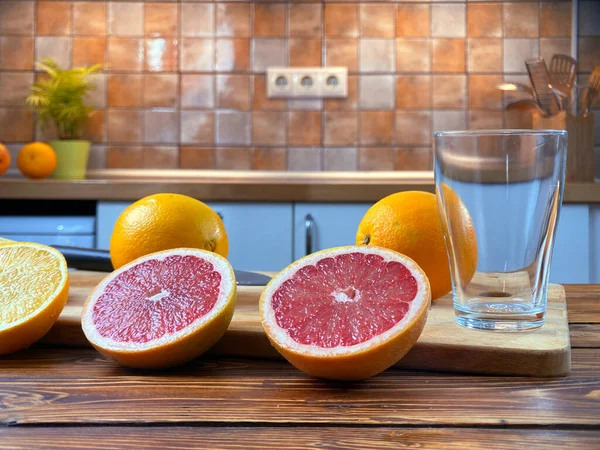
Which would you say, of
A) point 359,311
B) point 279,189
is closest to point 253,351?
point 359,311

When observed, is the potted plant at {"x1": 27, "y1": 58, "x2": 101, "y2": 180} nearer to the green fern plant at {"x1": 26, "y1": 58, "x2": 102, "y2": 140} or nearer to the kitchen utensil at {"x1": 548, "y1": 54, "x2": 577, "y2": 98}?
the green fern plant at {"x1": 26, "y1": 58, "x2": 102, "y2": 140}

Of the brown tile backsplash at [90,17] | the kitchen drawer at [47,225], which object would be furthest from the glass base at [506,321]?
the brown tile backsplash at [90,17]

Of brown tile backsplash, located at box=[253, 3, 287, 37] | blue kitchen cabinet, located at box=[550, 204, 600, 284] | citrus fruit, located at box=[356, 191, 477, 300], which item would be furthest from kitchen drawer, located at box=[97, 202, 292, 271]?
citrus fruit, located at box=[356, 191, 477, 300]

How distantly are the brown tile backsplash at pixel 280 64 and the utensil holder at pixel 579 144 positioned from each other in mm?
339

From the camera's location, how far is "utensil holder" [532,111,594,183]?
6.53ft

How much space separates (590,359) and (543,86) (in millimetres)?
1603

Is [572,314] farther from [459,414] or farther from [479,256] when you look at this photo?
[459,414]

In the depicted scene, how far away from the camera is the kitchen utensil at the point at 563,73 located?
6.91ft

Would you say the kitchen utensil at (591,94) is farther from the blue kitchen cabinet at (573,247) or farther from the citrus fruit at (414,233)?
the citrus fruit at (414,233)

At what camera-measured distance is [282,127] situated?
2322mm

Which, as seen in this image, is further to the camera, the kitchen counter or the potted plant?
the potted plant

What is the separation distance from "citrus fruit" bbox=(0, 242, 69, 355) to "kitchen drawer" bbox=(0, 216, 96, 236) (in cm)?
115

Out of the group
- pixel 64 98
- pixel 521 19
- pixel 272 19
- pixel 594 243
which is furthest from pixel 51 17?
pixel 594 243

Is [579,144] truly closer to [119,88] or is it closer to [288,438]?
[119,88]
